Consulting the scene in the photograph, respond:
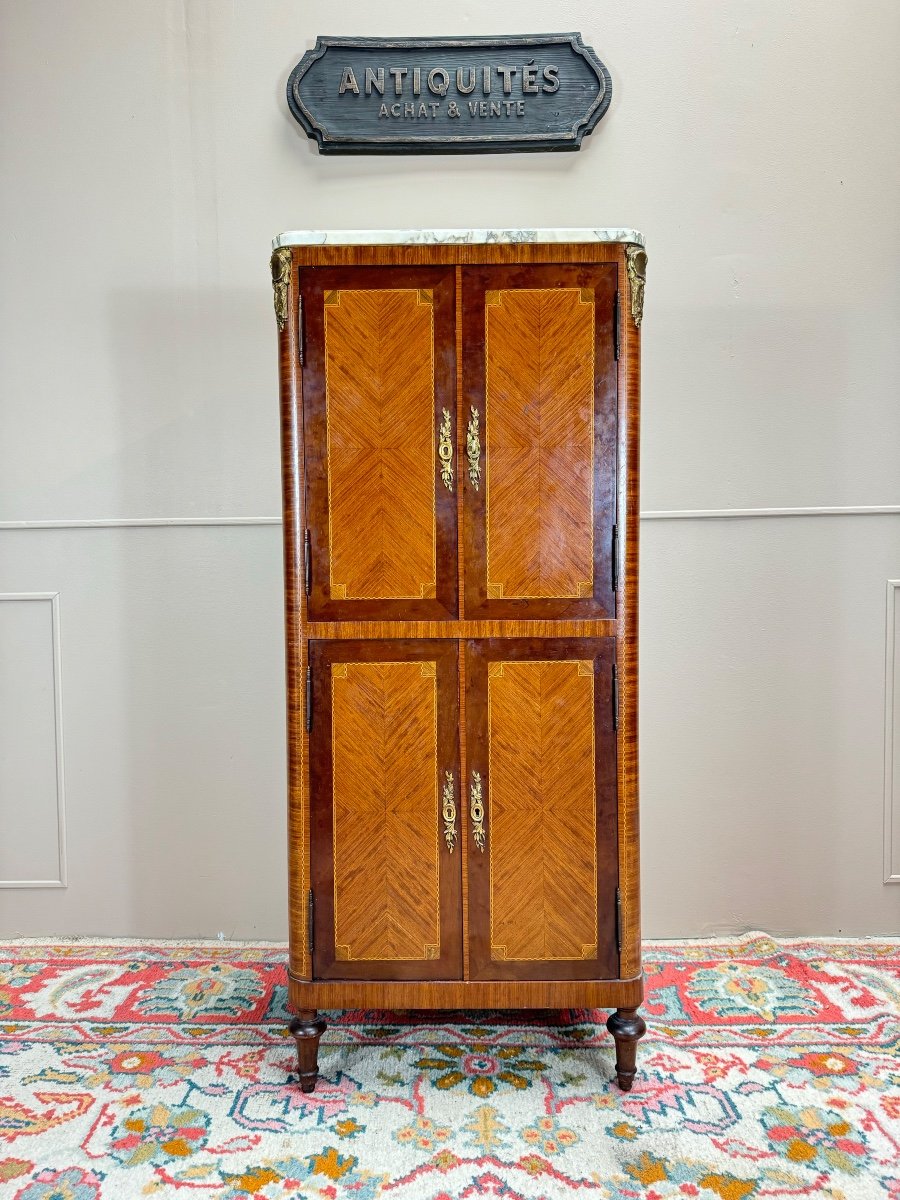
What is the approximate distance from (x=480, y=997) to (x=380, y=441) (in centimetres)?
116

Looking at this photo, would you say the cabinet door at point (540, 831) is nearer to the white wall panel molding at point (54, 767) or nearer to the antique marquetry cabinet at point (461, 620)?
the antique marquetry cabinet at point (461, 620)

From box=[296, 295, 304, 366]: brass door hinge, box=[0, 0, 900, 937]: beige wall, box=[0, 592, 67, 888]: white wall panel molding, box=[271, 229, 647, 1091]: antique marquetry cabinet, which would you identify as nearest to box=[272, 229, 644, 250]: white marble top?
box=[271, 229, 647, 1091]: antique marquetry cabinet

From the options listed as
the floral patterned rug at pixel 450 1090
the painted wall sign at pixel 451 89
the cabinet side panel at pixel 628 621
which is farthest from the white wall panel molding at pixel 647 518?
the floral patterned rug at pixel 450 1090

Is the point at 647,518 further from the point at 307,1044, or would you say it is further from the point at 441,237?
the point at 307,1044

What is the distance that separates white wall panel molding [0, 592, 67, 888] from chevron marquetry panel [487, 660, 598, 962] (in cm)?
136

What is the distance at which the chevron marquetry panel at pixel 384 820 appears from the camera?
179 cm

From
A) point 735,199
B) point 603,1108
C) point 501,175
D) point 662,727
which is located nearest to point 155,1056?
point 603,1108

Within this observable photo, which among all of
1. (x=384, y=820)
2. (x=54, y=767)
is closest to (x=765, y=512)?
(x=384, y=820)

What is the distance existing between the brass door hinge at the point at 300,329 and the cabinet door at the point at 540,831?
74 centimetres

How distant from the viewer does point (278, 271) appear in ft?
5.69

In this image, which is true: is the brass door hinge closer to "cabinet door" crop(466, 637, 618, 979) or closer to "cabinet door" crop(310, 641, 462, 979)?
"cabinet door" crop(310, 641, 462, 979)

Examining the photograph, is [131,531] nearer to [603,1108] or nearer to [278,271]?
[278,271]

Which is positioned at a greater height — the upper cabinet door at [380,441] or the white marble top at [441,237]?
the white marble top at [441,237]

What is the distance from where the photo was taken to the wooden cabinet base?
5.86ft
